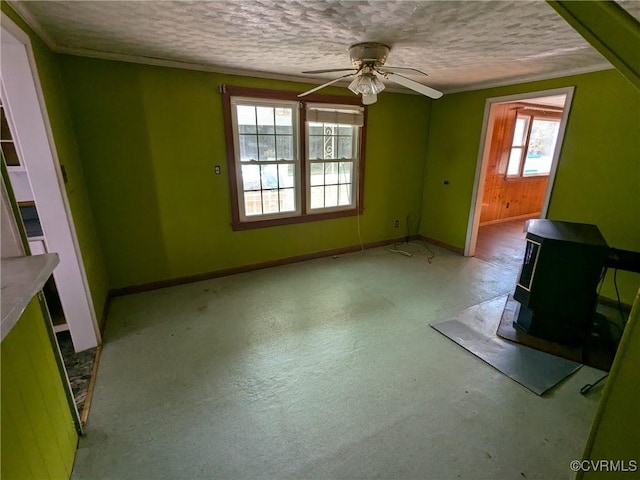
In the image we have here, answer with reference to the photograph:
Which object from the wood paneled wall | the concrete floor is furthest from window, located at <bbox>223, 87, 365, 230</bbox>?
the wood paneled wall

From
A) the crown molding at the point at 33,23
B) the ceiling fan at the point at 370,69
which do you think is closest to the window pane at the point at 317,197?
the ceiling fan at the point at 370,69

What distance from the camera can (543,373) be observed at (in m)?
2.12

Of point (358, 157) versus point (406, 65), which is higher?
point (406, 65)

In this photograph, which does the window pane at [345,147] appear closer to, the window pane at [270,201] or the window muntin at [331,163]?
the window muntin at [331,163]

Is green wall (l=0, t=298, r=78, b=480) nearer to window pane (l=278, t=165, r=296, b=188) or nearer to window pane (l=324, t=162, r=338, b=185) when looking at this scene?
window pane (l=278, t=165, r=296, b=188)

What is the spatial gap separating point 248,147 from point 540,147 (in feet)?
19.9

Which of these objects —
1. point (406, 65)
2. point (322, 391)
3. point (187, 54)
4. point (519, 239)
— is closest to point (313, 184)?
point (406, 65)

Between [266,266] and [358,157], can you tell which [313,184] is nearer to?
[358,157]

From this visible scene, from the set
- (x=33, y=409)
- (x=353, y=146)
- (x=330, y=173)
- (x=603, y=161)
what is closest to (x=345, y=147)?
(x=353, y=146)

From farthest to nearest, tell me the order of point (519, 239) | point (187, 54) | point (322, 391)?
1. point (519, 239)
2. point (187, 54)
3. point (322, 391)

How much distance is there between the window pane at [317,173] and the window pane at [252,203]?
73 cm

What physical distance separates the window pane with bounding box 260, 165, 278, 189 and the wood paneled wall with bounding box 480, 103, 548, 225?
389 centimetres

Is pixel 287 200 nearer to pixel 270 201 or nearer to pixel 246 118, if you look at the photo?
pixel 270 201

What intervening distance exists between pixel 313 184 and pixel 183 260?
5.94 ft
